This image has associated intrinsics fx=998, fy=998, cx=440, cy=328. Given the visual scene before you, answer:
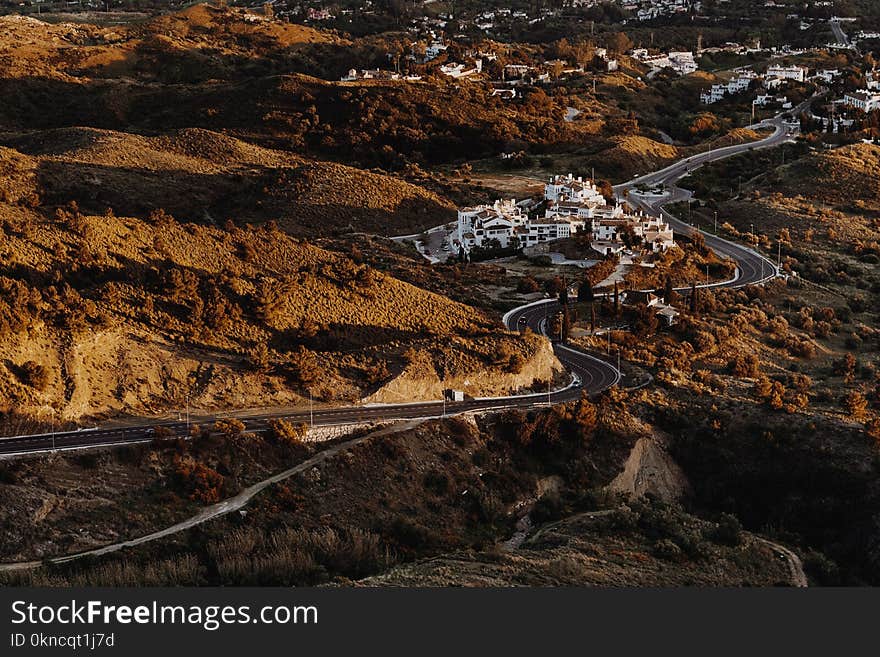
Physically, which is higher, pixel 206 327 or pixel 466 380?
pixel 206 327

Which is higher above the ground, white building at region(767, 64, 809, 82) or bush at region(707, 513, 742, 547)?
white building at region(767, 64, 809, 82)

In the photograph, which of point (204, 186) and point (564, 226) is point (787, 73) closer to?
point (564, 226)

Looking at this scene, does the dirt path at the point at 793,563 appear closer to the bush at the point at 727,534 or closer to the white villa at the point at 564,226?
the bush at the point at 727,534

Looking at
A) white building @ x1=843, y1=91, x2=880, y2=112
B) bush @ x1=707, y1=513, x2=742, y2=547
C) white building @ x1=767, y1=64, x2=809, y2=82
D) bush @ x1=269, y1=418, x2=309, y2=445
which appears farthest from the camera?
white building @ x1=767, y1=64, x2=809, y2=82

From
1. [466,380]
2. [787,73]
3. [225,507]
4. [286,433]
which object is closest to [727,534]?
[466,380]

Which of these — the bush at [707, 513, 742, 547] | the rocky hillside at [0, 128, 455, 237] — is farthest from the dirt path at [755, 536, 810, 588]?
the rocky hillside at [0, 128, 455, 237]

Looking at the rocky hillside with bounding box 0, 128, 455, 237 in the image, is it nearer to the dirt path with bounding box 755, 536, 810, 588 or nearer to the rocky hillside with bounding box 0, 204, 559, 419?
the rocky hillside with bounding box 0, 204, 559, 419
